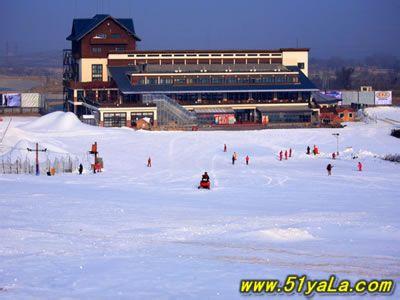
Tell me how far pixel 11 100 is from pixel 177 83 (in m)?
21.2

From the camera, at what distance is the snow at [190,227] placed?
43.2ft

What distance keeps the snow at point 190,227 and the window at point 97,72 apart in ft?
114

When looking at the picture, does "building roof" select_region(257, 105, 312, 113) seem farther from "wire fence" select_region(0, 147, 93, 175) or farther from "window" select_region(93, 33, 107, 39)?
"wire fence" select_region(0, 147, 93, 175)

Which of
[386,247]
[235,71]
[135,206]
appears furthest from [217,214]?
[235,71]

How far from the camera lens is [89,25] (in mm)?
76375

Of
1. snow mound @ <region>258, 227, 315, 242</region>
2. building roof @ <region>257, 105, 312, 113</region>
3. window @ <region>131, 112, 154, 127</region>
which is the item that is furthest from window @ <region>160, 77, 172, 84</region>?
snow mound @ <region>258, 227, 315, 242</region>

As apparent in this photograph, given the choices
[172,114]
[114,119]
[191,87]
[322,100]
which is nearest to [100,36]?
[191,87]

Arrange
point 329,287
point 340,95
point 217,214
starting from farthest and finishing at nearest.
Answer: point 340,95, point 217,214, point 329,287

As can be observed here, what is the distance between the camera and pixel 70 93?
3009 inches

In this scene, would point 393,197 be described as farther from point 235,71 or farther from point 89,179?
point 235,71

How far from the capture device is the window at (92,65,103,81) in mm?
74312

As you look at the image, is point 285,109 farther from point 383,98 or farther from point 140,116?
point 383,98

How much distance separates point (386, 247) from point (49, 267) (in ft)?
23.0

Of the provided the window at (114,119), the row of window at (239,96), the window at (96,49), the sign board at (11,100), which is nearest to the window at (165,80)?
the row of window at (239,96)
